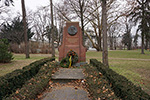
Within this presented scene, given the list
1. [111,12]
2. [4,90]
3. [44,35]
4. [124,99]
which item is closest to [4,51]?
[4,90]

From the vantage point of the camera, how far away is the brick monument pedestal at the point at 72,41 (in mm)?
8516

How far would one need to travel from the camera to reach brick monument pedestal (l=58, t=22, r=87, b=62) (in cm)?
852

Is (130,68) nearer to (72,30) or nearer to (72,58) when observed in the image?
(72,58)

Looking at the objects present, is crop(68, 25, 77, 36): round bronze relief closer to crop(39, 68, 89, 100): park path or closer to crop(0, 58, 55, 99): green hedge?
crop(39, 68, 89, 100): park path

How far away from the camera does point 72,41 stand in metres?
8.62

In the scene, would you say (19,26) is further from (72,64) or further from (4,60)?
(72,64)

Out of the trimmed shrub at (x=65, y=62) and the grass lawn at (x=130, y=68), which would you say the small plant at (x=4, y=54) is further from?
the trimmed shrub at (x=65, y=62)

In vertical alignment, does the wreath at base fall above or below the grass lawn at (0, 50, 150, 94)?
above

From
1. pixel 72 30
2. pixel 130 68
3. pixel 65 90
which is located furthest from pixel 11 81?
pixel 130 68

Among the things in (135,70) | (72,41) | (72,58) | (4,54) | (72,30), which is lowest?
(135,70)

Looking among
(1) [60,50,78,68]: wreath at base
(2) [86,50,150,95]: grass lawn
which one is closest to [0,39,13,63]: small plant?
(1) [60,50,78,68]: wreath at base

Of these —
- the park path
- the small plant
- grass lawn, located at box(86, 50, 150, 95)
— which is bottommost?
grass lawn, located at box(86, 50, 150, 95)

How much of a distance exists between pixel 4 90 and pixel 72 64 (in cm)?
527

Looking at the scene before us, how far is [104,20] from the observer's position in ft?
24.4
